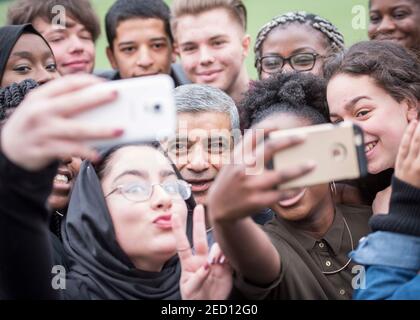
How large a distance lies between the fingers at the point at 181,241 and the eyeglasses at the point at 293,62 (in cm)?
170

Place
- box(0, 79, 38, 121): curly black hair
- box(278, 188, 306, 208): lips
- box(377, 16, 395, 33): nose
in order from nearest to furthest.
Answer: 1. box(278, 188, 306, 208): lips
2. box(0, 79, 38, 121): curly black hair
3. box(377, 16, 395, 33): nose

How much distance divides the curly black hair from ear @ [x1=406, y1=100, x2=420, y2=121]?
4.91 ft

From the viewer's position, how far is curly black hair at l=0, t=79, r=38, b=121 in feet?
9.70

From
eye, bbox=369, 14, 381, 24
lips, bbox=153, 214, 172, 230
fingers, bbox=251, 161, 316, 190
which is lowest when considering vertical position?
lips, bbox=153, 214, 172, 230

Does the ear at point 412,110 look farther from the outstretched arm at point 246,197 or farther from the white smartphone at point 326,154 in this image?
the white smartphone at point 326,154

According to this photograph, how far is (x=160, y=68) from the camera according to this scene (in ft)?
14.6

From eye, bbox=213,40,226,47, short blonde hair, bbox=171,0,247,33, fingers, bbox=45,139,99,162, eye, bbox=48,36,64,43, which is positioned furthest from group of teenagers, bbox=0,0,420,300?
eye, bbox=48,36,64,43

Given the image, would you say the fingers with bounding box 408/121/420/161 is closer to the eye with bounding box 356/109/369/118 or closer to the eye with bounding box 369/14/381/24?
the eye with bounding box 356/109/369/118

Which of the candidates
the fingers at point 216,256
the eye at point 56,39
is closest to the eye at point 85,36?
the eye at point 56,39

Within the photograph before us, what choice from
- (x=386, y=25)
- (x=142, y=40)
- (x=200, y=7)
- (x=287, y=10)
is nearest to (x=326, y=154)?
(x=386, y=25)

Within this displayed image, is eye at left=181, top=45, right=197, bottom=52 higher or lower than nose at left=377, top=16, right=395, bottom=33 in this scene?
lower

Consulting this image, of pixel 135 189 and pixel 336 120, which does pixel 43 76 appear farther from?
pixel 336 120

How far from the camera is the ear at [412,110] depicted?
2861mm
